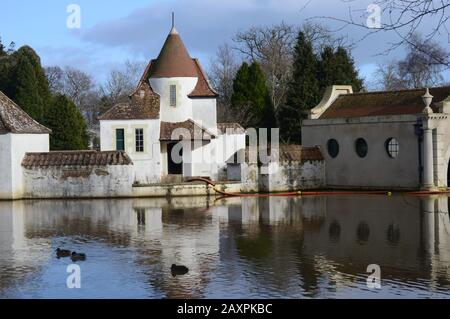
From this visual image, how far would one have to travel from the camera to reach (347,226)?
2277 centimetres

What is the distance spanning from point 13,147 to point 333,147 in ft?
51.2

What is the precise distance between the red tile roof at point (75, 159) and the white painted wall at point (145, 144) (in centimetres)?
334

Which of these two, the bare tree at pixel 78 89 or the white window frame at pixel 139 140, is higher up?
the bare tree at pixel 78 89

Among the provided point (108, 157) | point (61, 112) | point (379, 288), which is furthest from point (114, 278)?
point (61, 112)

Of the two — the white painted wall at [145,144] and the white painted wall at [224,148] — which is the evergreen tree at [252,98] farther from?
the white painted wall at [145,144]

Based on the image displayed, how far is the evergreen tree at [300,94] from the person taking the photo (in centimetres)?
4809

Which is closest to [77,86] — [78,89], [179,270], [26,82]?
[78,89]

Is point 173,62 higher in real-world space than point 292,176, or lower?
higher

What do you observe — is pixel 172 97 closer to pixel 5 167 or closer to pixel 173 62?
pixel 173 62

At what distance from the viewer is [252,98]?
177 feet

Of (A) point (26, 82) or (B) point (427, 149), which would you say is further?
(A) point (26, 82)

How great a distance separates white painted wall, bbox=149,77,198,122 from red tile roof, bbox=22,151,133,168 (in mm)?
6159

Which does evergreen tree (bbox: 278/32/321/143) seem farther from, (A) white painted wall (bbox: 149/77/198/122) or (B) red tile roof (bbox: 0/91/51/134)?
(B) red tile roof (bbox: 0/91/51/134)

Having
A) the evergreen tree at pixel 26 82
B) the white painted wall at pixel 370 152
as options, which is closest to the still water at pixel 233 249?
the white painted wall at pixel 370 152
